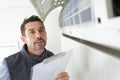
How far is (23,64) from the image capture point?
1.21 metres

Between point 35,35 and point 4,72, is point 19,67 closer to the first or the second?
point 4,72

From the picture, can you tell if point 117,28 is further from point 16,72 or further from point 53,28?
point 53,28

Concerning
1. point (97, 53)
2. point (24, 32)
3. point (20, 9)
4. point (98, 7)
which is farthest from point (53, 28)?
point (98, 7)

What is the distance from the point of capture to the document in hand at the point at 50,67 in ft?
2.74

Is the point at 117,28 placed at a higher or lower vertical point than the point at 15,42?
higher

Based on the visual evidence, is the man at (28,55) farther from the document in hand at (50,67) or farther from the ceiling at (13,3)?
the ceiling at (13,3)

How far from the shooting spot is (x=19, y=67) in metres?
1.21

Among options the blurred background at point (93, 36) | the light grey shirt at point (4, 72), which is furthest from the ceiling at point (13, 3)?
the light grey shirt at point (4, 72)

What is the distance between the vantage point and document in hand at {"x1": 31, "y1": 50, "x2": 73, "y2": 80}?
834 mm

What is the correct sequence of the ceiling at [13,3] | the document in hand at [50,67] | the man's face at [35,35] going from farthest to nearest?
the ceiling at [13,3] → the man's face at [35,35] → the document in hand at [50,67]

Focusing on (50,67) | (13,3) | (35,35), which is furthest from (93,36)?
(13,3)

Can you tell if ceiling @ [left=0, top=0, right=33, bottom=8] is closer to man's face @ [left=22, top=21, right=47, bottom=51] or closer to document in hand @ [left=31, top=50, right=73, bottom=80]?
man's face @ [left=22, top=21, right=47, bottom=51]

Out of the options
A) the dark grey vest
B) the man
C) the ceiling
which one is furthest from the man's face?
the ceiling

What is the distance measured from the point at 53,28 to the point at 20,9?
1.79 ft
